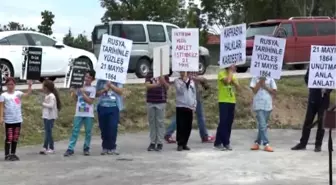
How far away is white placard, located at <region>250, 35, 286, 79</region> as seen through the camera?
1207cm

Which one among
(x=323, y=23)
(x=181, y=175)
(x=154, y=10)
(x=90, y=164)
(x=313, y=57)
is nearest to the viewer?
(x=181, y=175)

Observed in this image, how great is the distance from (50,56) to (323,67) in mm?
9045

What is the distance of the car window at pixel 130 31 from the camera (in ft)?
69.9

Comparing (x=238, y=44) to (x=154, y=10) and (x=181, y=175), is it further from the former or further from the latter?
(x=154, y=10)

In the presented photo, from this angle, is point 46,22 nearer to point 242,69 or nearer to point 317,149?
point 242,69

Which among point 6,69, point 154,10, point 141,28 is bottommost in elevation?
point 6,69

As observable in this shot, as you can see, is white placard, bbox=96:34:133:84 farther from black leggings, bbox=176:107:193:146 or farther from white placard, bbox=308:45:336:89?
white placard, bbox=308:45:336:89

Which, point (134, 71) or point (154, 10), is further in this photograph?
point (154, 10)

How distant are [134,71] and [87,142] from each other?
10.2m

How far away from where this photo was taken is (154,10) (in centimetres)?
4578

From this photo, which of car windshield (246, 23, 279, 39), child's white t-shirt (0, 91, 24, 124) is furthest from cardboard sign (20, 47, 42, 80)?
car windshield (246, 23, 279, 39)

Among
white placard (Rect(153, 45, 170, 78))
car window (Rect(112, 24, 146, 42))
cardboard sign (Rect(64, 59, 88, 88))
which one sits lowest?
cardboard sign (Rect(64, 59, 88, 88))

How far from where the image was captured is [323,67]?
11422 mm

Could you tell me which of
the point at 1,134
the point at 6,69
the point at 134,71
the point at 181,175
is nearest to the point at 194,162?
the point at 181,175
